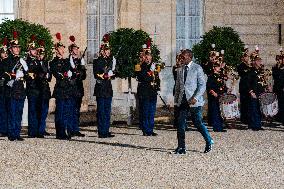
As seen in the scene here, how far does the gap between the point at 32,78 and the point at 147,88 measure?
208 cm

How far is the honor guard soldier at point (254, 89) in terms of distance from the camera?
15234 mm

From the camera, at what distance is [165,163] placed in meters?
10.4

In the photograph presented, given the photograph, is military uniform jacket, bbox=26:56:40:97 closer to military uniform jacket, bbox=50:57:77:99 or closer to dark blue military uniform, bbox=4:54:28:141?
dark blue military uniform, bbox=4:54:28:141

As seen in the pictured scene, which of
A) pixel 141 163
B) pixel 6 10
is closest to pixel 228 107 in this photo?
pixel 141 163

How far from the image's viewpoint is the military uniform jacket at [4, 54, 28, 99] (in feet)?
43.0

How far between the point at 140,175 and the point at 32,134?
472 cm

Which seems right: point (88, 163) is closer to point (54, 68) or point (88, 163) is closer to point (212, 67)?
point (54, 68)

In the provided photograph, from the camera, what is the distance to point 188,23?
20.6 m

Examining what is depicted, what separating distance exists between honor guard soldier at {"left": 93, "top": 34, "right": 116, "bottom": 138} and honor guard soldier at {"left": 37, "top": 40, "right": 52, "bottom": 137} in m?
0.84

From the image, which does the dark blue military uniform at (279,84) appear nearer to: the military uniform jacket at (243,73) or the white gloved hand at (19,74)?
the military uniform jacket at (243,73)

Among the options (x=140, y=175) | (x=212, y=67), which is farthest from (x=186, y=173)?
(x=212, y=67)

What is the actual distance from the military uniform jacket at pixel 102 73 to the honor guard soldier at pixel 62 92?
1.48 ft

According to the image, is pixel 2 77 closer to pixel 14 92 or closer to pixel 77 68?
pixel 14 92

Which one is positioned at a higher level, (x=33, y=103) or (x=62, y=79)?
(x=62, y=79)
